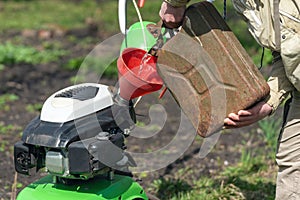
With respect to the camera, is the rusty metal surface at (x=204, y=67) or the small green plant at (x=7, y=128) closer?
the rusty metal surface at (x=204, y=67)

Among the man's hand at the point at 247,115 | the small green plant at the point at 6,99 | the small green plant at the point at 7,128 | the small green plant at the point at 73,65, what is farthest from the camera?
the small green plant at the point at 73,65

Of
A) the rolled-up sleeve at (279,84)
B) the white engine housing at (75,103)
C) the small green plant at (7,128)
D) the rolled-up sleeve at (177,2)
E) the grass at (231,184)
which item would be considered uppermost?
the rolled-up sleeve at (177,2)

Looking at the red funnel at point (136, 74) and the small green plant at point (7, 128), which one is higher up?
the red funnel at point (136, 74)

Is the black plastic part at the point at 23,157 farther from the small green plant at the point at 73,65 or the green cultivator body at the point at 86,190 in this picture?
the small green plant at the point at 73,65

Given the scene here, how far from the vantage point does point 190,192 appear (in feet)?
13.5

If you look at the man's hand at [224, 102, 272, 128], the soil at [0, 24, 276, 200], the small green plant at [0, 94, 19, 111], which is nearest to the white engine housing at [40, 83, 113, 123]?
the soil at [0, 24, 276, 200]

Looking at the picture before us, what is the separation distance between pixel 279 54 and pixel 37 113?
3028mm

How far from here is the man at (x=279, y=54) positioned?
2.98 m

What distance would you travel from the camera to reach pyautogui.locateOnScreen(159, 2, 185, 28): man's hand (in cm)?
307

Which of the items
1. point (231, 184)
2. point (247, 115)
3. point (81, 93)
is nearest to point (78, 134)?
point (81, 93)

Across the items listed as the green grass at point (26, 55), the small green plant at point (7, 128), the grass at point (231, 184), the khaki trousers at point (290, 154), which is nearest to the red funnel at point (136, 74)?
the khaki trousers at point (290, 154)

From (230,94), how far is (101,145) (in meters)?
0.61

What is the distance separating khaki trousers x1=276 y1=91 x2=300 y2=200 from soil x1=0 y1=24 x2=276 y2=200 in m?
0.72

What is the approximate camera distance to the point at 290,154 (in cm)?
328
